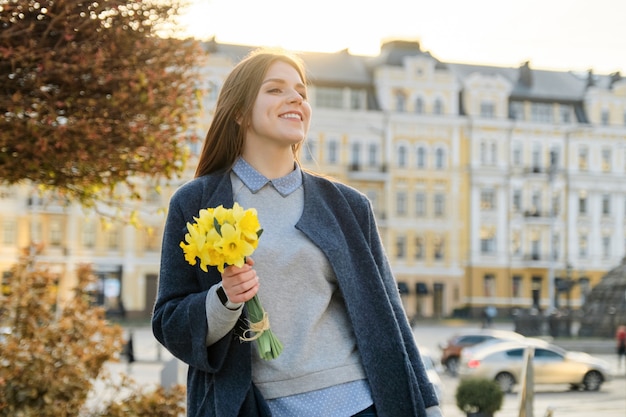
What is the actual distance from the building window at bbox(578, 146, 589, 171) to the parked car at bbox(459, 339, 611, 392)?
48.0 metres

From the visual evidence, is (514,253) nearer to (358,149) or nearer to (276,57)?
(358,149)

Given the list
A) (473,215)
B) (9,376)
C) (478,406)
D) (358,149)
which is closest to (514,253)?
(473,215)

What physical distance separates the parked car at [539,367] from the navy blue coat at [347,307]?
22.6 meters

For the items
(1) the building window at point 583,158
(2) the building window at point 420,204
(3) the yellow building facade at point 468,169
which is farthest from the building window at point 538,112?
(2) the building window at point 420,204

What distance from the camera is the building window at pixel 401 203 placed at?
70438 millimetres

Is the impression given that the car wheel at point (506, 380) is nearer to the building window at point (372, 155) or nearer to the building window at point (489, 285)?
the building window at point (372, 155)

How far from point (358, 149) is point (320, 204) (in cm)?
6608

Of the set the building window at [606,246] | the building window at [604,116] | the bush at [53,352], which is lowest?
the building window at [606,246]

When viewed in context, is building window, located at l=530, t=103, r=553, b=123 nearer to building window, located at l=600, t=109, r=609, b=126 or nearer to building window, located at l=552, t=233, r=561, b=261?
building window, located at l=600, t=109, r=609, b=126

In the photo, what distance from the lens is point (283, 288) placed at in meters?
3.19

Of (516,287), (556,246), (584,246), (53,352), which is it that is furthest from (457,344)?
(584,246)

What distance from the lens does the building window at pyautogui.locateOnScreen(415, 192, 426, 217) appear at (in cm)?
7094

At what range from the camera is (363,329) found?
10.8ft

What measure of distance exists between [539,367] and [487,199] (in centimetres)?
4569
